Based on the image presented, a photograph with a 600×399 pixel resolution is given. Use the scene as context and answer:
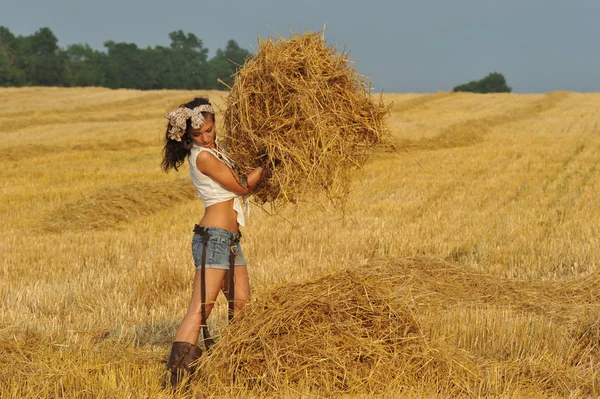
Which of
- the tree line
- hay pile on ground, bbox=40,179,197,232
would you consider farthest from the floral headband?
the tree line

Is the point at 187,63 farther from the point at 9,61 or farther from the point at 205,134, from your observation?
the point at 205,134

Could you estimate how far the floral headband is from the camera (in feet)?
14.6

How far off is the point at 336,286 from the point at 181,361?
3.80ft

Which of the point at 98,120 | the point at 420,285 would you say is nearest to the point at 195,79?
the point at 98,120

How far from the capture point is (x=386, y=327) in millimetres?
4492

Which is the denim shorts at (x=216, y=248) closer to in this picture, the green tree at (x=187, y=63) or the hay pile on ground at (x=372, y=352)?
the hay pile on ground at (x=372, y=352)

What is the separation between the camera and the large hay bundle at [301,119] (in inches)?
181

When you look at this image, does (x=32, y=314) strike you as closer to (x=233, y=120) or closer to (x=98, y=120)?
(x=233, y=120)

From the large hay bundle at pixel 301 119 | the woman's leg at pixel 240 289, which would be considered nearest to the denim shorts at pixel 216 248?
the woman's leg at pixel 240 289

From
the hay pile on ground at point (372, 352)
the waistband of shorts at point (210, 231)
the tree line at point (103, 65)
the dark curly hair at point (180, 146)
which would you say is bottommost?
the hay pile on ground at point (372, 352)

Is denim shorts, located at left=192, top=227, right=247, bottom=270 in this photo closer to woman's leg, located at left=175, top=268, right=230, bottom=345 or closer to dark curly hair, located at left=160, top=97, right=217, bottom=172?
woman's leg, located at left=175, top=268, right=230, bottom=345

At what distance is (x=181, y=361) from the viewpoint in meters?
4.27

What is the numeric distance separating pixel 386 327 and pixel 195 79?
96.1m

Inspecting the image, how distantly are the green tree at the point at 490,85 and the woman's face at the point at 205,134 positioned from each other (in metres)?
94.4
